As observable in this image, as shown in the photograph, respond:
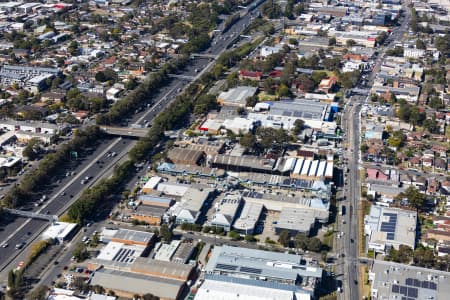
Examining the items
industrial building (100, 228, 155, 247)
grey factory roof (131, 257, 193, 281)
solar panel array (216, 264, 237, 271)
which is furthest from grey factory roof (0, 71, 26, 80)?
solar panel array (216, 264, 237, 271)

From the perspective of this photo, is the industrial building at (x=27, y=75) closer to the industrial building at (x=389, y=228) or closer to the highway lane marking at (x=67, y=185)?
the highway lane marking at (x=67, y=185)

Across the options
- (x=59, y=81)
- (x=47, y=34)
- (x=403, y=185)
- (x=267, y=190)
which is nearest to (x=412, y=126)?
(x=403, y=185)

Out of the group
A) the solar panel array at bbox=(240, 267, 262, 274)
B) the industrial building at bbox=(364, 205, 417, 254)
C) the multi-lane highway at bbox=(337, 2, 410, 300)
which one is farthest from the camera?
the industrial building at bbox=(364, 205, 417, 254)

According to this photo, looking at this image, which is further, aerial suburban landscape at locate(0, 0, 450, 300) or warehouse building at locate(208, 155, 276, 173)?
warehouse building at locate(208, 155, 276, 173)

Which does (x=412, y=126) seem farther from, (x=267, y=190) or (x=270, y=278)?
(x=270, y=278)

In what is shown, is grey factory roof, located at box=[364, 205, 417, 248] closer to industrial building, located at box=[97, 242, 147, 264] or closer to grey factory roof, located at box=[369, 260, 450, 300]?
grey factory roof, located at box=[369, 260, 450, 300]

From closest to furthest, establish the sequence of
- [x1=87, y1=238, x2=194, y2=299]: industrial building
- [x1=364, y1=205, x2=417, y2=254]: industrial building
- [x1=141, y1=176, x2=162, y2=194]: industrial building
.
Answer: [x1=87, y1=238, x2=194, y2=299]: industrial building, [x1=364, y1=205, x2=417, y2=254]: industrial building, [x1=141, y1=176, x2=162, y2=194]: industrial building

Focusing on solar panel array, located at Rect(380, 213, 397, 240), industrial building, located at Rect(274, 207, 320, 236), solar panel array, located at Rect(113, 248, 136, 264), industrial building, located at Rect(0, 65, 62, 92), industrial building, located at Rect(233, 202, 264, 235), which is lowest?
solar panel array, located at Rect(380, 213, 397, 240)

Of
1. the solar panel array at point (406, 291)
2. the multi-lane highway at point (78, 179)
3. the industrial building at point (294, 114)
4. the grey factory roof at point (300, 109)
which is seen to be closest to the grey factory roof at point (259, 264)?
the solar panel array at point (406, 291)
